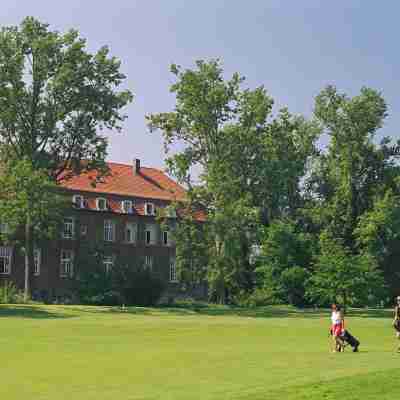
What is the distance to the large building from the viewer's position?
8988cm

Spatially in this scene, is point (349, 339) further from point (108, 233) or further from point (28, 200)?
point (108, 233)

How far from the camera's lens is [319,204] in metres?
85.6

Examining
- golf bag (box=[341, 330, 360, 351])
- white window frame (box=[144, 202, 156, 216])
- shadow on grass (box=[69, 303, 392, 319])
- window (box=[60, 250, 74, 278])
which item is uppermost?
white window frame (box=[144, 202, 156, 216])

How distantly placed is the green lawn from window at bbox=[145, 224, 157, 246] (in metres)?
55.0

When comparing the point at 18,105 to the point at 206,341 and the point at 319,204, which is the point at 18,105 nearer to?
the point at 319,204

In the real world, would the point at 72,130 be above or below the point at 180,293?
above

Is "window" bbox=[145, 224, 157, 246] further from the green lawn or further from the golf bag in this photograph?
the golf bag

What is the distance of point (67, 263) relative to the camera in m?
92.8

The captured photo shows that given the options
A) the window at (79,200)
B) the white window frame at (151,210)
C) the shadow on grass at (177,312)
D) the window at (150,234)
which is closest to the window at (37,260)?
the window at (79,200)

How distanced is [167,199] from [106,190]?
850 cm

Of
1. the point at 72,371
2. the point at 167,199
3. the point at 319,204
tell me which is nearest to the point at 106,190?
the point at 167,199

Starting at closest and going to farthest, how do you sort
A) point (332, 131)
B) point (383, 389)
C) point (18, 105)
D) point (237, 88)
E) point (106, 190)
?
1. point (383, 389)
2. point (18, 105)
3. point (237, 88)
4. point (332, 131)
5. point (106, 190)

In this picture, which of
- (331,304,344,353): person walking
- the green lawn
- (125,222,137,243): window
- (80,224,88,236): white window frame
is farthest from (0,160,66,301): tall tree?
(331,304,344,353): person walking

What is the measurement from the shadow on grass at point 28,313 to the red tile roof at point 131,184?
3630cm
